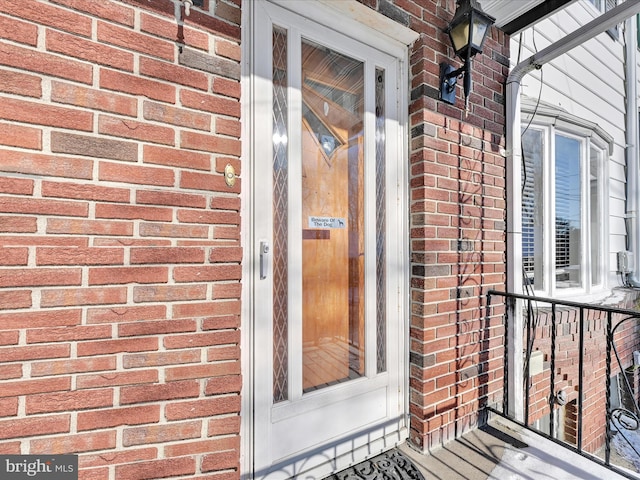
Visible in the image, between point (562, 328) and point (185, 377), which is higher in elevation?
point (185, 377)

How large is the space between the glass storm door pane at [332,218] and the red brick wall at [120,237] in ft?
1.57

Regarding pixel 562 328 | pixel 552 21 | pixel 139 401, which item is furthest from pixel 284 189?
pixel 552 21

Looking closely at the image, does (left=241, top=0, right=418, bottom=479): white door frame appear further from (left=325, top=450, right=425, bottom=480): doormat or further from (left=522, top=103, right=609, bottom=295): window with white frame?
(left=522, top=103, right=609, bottom=295): window with white frame

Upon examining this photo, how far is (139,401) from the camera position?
113 cm

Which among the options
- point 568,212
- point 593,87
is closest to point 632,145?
point 593,87

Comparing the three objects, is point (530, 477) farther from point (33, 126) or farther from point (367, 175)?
point (33, 126)

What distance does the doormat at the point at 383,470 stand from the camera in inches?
64.1

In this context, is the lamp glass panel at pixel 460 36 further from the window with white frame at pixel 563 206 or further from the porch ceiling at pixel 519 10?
the window with white frame at pixel 563 206

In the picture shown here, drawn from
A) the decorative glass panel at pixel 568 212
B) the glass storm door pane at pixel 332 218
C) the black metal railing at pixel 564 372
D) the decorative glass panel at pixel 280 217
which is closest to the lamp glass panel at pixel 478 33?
the glass storm door pane at pixel 332 218

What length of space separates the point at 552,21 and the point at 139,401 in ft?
14.1

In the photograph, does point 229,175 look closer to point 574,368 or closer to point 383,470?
point 383,470

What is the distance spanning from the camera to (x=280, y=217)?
5.17 feet

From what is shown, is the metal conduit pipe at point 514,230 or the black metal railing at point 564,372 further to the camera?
the metal conduit pipe at point 514,230

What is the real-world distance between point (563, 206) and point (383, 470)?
306 centimetres
